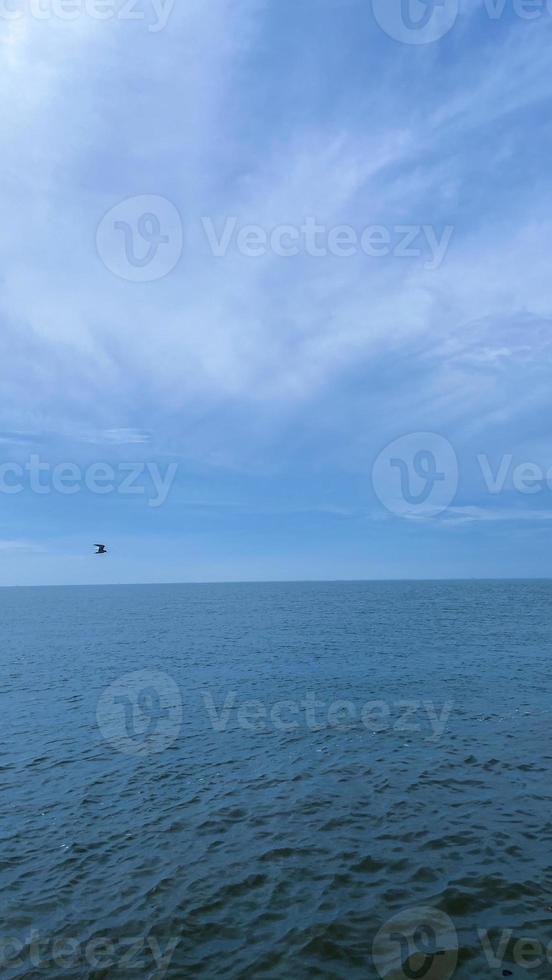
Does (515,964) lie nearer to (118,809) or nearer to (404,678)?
(118,809)

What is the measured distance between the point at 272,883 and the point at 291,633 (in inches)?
2571

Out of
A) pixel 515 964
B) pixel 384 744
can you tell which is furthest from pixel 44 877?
pixel 384 744

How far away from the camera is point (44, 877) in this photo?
53.4 ft
